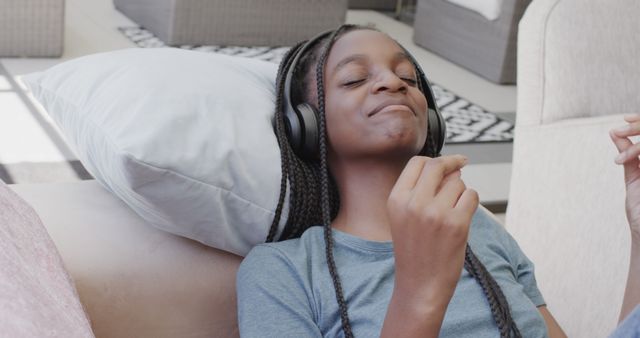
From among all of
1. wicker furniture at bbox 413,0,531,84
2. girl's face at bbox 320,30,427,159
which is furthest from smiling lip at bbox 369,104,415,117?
wicker furniture at bbox 413,0,531,84

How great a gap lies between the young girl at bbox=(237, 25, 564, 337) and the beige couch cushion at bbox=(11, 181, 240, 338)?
2.6 inches

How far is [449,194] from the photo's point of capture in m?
0.78

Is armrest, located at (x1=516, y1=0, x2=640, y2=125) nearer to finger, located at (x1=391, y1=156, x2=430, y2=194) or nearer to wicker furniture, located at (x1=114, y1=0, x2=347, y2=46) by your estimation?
finger, located at (x1=391, y1=156, x2=430, y2=194)

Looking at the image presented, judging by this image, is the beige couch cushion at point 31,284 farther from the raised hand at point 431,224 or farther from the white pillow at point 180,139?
the raised hand at point 431,224

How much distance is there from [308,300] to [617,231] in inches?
26.3

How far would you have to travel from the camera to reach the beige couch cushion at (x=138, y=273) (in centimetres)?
108

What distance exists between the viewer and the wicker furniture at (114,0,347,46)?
3996 mm

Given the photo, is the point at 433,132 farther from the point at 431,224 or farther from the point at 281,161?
the point at 431,224

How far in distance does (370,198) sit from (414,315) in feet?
1.22

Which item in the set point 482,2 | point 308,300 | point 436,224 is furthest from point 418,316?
point 482,2

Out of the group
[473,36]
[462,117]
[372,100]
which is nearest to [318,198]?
[372,100]

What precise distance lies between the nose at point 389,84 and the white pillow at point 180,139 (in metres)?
0.16

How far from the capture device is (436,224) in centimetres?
77

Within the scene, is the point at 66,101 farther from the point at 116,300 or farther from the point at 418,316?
the point at 418,316
